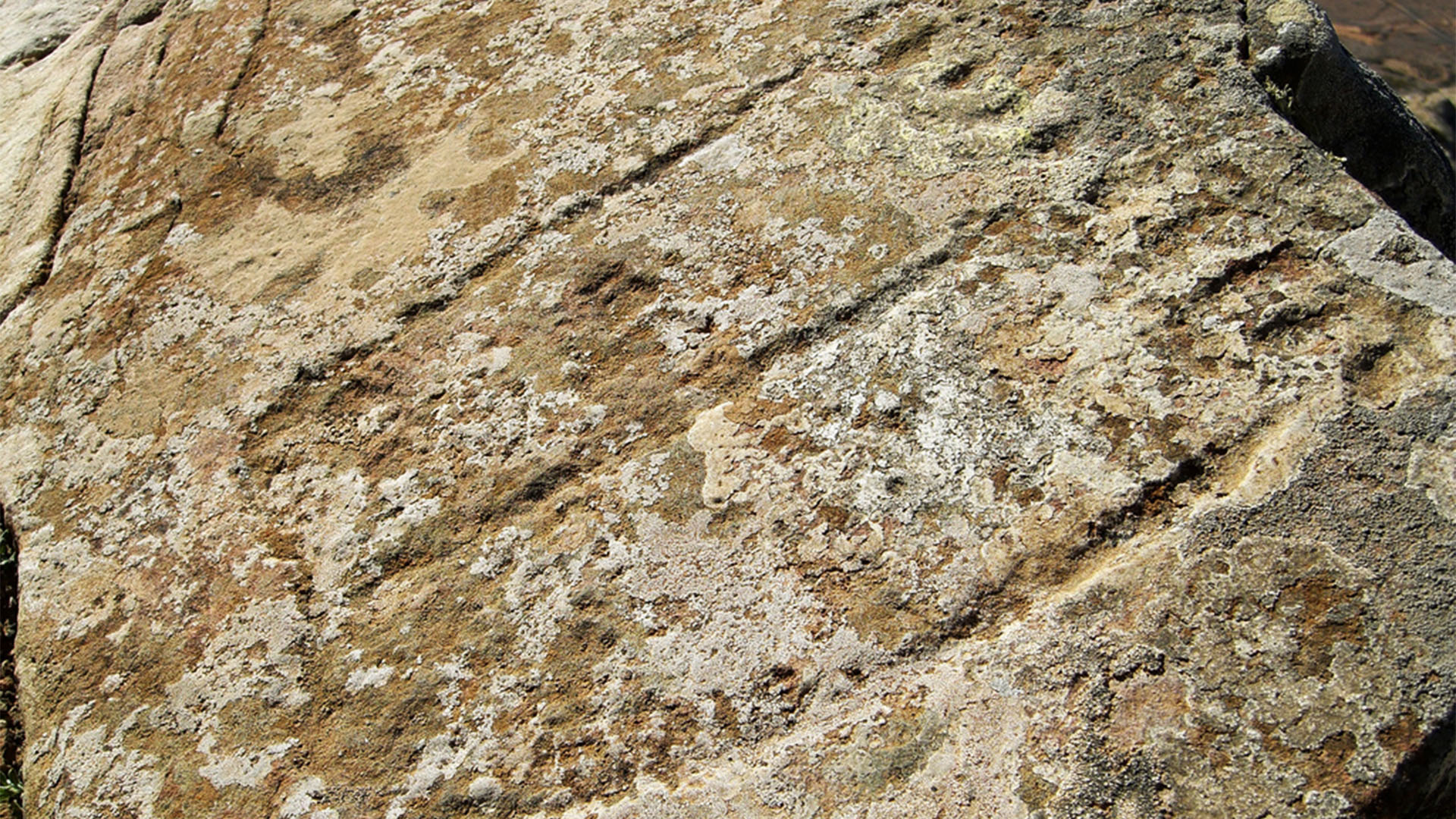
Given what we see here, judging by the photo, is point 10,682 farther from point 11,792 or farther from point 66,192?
point 66,192

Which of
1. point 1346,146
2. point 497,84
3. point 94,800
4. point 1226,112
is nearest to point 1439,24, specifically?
point 1346,146

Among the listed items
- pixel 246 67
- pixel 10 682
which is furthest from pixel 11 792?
pixel 246 67

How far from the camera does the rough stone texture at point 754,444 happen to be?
1.20 meters

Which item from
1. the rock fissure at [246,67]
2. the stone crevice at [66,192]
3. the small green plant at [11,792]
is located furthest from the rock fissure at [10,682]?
the rock fissure at [246,67]

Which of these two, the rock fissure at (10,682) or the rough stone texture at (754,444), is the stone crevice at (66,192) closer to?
the rough stone texture at (754,444)

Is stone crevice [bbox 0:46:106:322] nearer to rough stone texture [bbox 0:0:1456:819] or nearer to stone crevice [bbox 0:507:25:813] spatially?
rough stone texture [bbox 0:0:1456:819]

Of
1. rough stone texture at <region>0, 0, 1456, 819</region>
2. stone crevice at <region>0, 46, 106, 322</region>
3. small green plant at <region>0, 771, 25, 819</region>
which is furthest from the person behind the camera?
stone crevice at <region>0, 46, 106, 322</region>

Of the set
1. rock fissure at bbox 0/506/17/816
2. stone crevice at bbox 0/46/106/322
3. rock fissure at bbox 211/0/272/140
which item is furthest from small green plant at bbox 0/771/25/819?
rock fissure at bbox 211/0/272/140

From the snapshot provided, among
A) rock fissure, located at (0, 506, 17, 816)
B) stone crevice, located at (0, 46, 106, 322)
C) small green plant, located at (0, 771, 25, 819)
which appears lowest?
small green plant, located at (0, 771, 25, 819)

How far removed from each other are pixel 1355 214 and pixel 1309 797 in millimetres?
736

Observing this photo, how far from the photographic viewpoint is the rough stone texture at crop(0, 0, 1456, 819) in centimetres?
120

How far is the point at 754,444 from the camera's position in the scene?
144 cm

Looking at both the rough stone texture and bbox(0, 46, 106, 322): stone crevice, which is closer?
the rough stone texture

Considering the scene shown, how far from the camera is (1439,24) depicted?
4711mm
